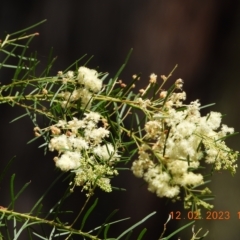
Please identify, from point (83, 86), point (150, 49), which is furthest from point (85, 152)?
point (150, 49)

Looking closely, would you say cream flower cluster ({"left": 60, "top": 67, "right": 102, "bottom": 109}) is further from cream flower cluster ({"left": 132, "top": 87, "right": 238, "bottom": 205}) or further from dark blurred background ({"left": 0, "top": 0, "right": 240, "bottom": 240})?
dark blurred background ({"left": 0, "top": 0, "right": 240, "bottom": 240})

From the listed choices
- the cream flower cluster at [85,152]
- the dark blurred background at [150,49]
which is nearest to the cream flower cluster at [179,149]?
the cream flower cluster at [85,152]

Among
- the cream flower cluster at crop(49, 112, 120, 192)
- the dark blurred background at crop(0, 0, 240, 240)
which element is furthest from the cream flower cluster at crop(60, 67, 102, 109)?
the dark blurred background at crop(0, 0, 240, 240)

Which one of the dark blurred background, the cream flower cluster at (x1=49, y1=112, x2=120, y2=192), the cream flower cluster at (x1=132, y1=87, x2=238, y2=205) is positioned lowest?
the cream flower cluster at (x1=49, y1=112, x2=120, y2=192)

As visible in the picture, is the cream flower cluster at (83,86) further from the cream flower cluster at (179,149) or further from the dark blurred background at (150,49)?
the dark blurred background at (150,49)

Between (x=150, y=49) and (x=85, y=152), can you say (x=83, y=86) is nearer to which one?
(x=85, y=152)
